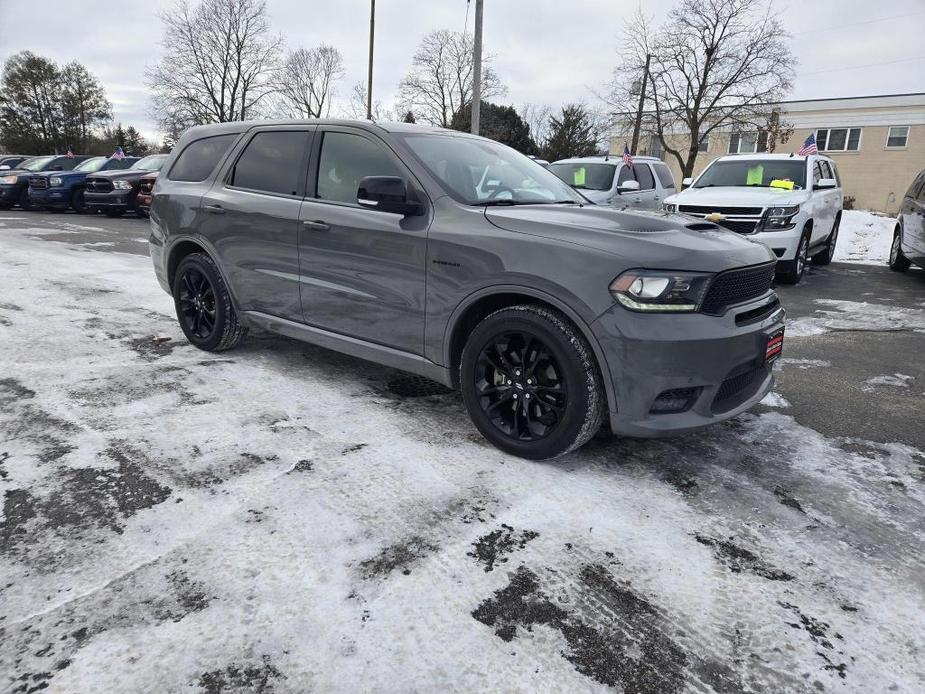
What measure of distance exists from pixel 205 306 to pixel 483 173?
255 cm

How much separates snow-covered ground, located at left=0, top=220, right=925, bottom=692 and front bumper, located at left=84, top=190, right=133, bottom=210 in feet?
48.0

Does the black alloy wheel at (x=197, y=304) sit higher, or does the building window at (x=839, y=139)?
the building window at (x=839, y=139)

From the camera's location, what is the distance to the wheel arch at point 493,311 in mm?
2828

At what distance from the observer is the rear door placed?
4.08m

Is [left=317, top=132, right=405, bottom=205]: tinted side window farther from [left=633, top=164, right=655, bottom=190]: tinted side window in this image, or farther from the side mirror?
[left=633, top=164, right=655, bottom=190]: tinted side window

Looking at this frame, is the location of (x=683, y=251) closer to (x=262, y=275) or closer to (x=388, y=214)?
(x=388, y=214)

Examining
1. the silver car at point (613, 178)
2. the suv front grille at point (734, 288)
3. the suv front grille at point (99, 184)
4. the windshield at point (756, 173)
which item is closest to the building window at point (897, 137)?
the silver car at point (613, 178)

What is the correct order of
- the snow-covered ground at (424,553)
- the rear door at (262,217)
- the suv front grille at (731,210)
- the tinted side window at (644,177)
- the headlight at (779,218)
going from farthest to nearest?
the tinted side window at (644,177) < the suv front grille at (731,210) < the headlight at (779,218) < the rear door at (262,217) < the snow-covered ground at (424,553)

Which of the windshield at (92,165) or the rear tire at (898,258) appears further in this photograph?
the windshield at (92,165)

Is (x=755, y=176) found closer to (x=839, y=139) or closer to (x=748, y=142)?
(x=748, y=142)

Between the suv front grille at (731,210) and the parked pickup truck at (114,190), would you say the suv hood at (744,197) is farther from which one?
the parked pickup truck at (114,190)

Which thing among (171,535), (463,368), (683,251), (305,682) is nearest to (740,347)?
(683,251)

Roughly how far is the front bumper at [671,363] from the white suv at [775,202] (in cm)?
558

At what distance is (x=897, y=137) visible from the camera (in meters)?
35.9
